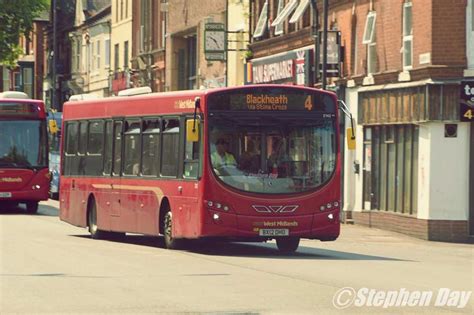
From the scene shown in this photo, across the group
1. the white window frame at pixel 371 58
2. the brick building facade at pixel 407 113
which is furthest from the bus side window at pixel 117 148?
the white window frame at pixel 371 58

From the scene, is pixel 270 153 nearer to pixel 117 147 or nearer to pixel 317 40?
pixel 117 147

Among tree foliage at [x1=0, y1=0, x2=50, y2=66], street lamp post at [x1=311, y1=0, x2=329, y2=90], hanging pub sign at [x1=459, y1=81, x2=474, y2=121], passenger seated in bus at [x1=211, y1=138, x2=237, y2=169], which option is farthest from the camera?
tree foliage at [x1=0, y1=0, x2=50, y2=66]

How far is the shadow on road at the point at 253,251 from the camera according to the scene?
25.8 meters

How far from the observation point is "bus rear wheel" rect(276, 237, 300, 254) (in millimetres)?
26827

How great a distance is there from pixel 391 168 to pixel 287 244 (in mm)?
12518

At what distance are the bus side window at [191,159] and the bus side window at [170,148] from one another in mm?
444

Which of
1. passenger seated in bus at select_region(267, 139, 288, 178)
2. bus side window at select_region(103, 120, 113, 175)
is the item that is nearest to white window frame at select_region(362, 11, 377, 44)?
bus side window at select_region(103, 120, 113, 175)

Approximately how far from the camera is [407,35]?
124 feet

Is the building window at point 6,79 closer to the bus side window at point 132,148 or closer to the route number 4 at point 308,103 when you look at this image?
the bus side window at point 132,148

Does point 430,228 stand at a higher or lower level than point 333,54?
lower

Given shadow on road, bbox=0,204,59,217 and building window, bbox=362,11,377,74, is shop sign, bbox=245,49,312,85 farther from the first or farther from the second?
shadow on road, bbox=0,204,59,217

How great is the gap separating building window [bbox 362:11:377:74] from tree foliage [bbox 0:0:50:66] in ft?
126

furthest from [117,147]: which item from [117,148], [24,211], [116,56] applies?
[116,56]

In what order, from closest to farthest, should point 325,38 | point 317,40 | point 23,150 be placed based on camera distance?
point 325,38, point 317,40, point 23,150
